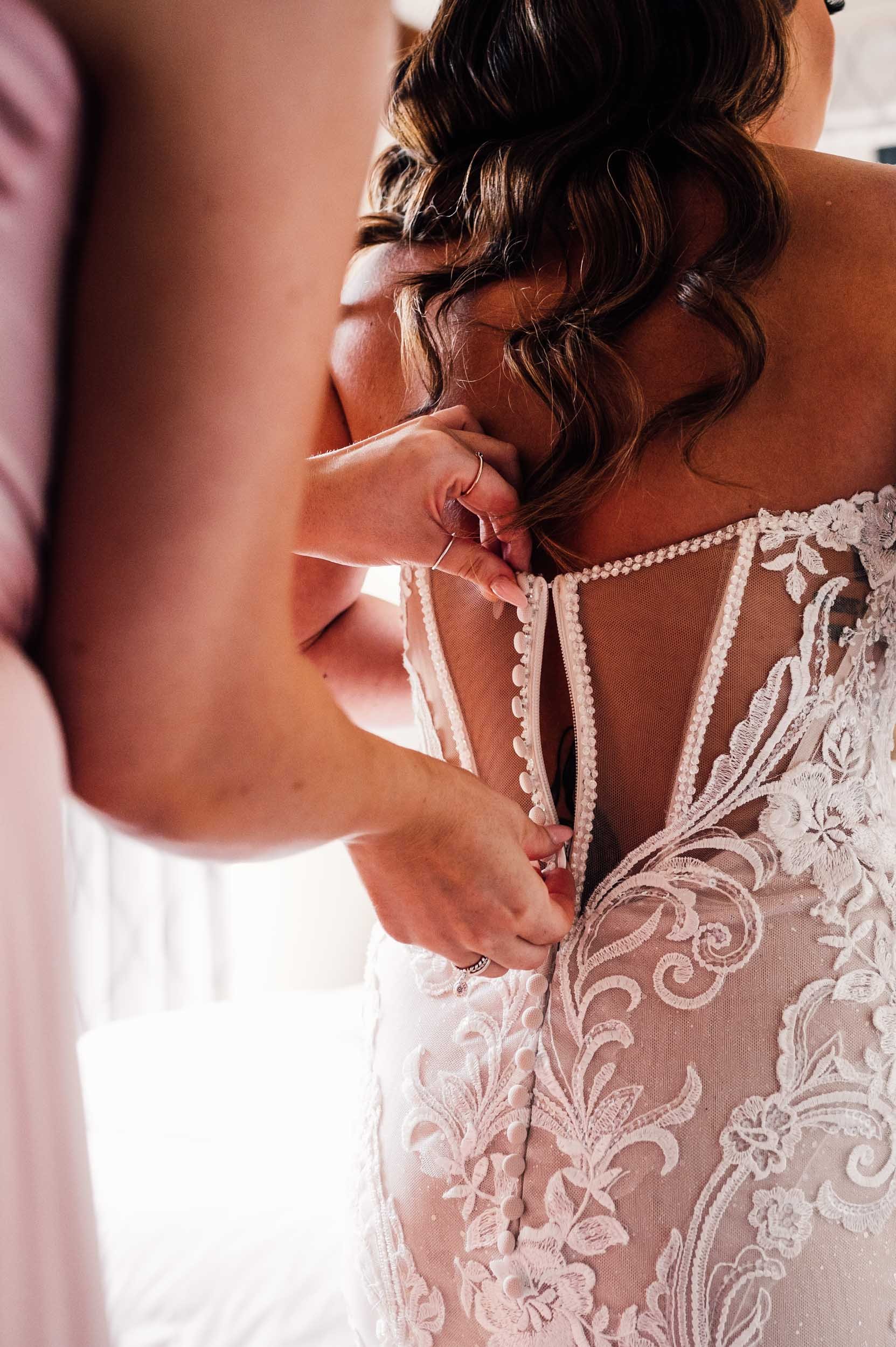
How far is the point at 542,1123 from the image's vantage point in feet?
2.83

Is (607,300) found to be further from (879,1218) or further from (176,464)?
(879,1218)

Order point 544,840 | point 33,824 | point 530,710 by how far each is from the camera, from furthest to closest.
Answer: point 530,710, point 544,840, point 33,824

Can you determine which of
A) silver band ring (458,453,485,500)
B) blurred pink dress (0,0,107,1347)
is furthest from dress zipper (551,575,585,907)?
blurred pink dress (0,0,107,1347)

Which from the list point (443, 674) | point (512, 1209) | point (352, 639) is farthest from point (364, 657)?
point (512, 1209)

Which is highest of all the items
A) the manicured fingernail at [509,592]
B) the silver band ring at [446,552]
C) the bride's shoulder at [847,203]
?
the bride's shoulder at [847,203]

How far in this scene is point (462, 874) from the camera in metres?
0.75

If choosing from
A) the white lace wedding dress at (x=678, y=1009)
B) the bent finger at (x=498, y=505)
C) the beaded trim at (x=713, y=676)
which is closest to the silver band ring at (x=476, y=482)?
the bent finger at (x=498, y=505)

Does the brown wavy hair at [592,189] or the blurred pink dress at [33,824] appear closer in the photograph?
the blurred pink dress at [33,824]

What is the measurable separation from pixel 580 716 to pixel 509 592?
12 centimetres

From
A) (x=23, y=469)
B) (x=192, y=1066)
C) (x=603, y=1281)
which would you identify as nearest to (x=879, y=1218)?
(x=603, y=1281)

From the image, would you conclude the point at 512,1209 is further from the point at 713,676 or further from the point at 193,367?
the point at 193,367

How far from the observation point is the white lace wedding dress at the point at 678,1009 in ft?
2.57

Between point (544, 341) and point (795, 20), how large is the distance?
1.64ft

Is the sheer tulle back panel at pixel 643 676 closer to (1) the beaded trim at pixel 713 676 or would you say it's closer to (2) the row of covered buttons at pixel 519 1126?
(1) the beaded trim at pixel 713 676
